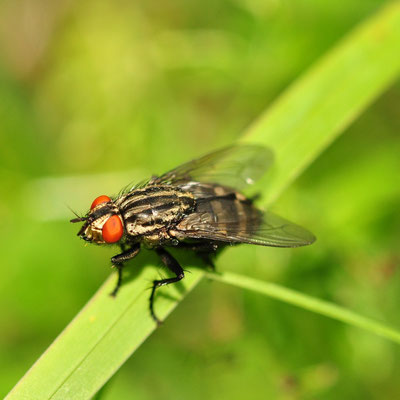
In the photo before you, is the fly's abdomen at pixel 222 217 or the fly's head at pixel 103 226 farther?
the fly's abdomen at pixel 222 217

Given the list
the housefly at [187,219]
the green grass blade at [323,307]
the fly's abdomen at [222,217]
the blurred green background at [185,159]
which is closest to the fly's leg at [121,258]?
the housefly at [187,219]

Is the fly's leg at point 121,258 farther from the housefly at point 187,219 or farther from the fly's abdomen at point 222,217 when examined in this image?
the fly's abdomen at point 222,217

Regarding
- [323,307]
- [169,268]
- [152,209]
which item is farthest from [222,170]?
[323,307]

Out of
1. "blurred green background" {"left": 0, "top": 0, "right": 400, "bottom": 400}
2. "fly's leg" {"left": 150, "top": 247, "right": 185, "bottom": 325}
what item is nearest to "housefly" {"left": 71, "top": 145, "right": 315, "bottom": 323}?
"fly's leg" {"left": 150, "top": 247, "right": 185, "bottom": 325}

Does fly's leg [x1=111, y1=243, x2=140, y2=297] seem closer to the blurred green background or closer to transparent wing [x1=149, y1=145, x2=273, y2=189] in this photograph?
the blurred green background

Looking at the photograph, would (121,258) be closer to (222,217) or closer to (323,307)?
(222,217)

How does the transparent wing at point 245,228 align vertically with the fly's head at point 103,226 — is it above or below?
above

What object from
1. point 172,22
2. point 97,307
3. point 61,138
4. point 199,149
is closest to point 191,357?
point 97,307
